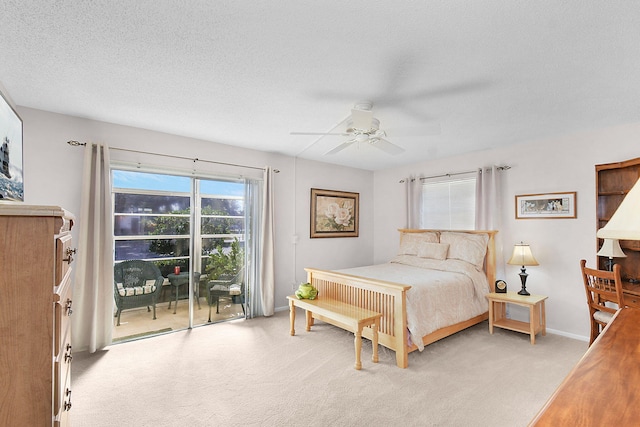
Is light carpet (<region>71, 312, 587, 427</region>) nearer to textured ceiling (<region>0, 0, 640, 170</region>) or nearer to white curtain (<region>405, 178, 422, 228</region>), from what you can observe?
white curtain (<region>405, 178, 422, 228</region>)

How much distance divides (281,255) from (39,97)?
322 cm

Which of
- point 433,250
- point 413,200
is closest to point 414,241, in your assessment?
point 433,250

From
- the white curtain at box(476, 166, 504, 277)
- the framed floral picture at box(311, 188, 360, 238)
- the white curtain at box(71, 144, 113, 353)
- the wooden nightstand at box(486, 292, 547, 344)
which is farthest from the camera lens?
the framed floral picture at box(311, 188, 360, 238)

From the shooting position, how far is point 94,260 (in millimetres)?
3049

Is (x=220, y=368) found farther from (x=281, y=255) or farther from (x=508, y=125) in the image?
(x=508, y=125)

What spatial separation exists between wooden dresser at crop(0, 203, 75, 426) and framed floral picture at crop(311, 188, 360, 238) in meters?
4.07

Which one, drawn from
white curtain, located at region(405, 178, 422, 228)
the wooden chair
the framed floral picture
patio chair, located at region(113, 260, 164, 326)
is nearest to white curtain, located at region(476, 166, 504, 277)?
white curtain, located at region(405, 178, 422, 228)

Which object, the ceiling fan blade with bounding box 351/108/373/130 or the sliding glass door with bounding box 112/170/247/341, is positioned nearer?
the ceiling fan blade with bounding box 351/108/373/130

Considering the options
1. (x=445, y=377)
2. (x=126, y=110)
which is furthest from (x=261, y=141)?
(x=445, y=377)

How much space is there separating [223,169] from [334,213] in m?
2.09

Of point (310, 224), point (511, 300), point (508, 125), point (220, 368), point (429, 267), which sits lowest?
point (220, 368)

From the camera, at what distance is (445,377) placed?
102 inches

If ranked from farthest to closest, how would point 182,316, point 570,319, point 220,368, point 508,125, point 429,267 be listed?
point 429,267, point 182,316, point 570,319, point 508,125, point 220,368

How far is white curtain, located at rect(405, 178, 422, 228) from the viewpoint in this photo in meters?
5.07
